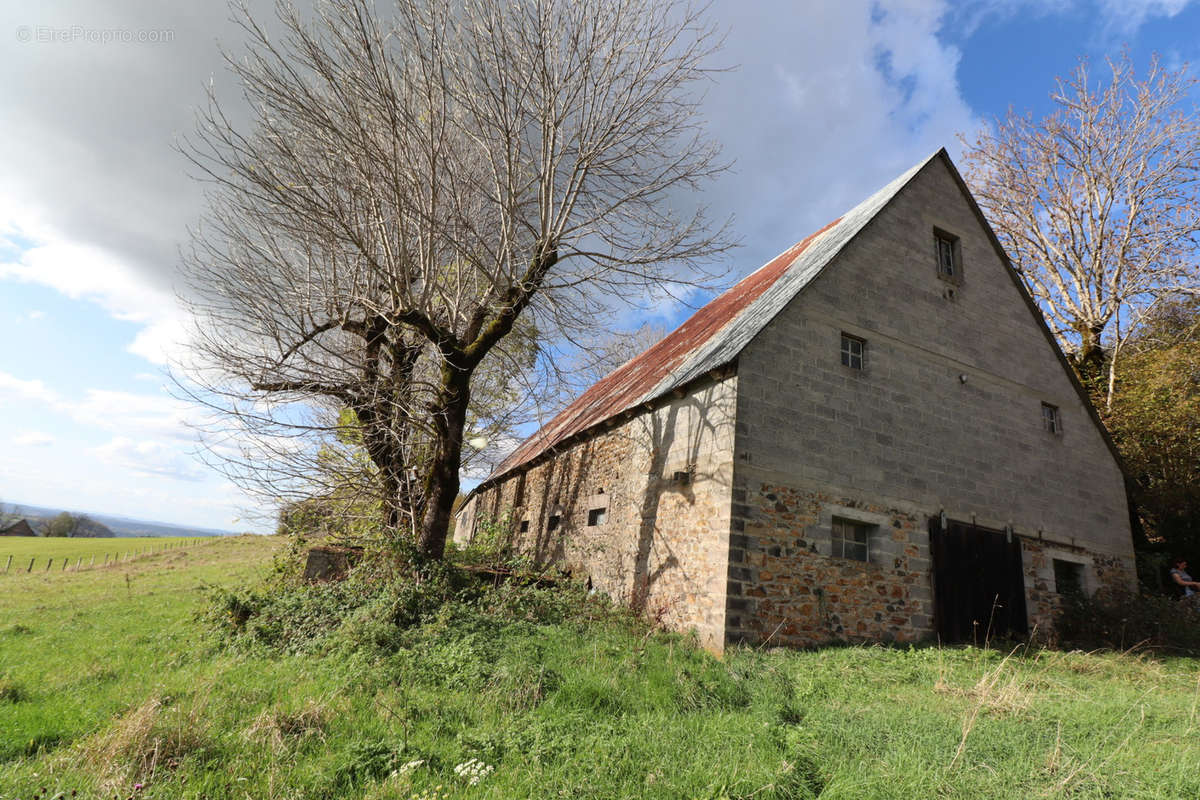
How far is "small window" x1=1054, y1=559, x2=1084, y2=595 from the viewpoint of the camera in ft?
36.1

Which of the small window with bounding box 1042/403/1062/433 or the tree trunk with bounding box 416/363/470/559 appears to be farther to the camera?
the small window with bounding box 1042/403/1062/433

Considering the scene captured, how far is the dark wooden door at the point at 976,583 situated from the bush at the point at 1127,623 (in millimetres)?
1316

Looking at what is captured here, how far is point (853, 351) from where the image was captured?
9.54 meters

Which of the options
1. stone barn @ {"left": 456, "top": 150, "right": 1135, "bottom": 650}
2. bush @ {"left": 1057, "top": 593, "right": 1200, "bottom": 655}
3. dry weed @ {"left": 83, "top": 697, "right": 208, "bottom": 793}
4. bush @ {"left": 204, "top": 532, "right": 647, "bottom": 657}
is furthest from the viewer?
bush @ {"left": 1057, "top": 593, "right": 1200, "bottom": 655}

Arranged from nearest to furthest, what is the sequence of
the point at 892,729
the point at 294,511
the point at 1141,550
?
the point at 892,729 → the point at 294,511 → the point at 1141,550

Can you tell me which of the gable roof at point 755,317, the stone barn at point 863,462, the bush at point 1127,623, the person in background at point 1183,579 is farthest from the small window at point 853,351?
the person in background at point 1183,579

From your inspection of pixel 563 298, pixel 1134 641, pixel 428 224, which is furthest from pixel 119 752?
pixel 1134 641

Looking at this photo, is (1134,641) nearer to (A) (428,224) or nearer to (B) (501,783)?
(B) (501,783)

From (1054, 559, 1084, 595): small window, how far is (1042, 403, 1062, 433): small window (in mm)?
2700

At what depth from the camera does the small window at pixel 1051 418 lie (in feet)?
38.8

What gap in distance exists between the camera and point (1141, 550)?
46.2 ft

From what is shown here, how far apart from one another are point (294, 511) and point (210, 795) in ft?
21.0

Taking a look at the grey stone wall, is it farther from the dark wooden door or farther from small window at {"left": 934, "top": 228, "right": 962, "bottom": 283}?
the dark wooden door

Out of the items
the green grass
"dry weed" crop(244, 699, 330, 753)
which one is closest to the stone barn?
the green grass
